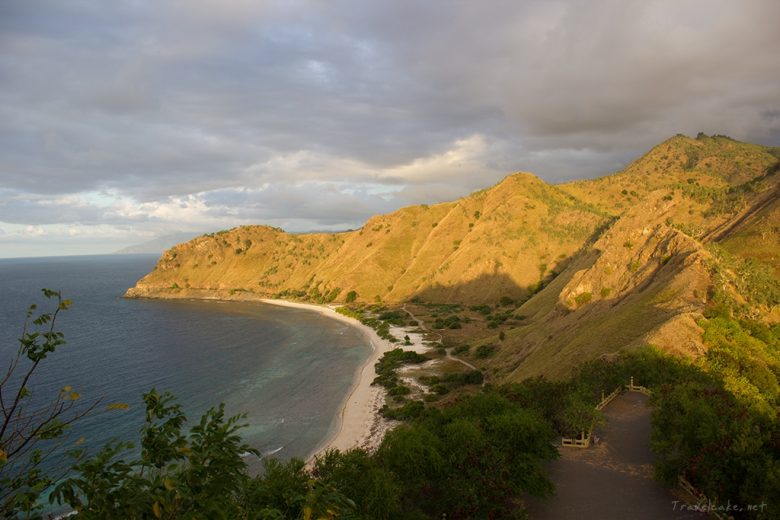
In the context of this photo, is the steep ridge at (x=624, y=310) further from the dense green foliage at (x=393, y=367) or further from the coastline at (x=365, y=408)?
the coastline at (x=365, y=408)

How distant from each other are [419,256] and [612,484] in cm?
12198

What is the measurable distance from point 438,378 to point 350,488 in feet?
131

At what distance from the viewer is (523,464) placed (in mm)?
19969

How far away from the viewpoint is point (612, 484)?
68.4 ft

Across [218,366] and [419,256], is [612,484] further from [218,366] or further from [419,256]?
[419,256]

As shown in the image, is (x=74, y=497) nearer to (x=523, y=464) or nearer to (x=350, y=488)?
(x=350, y=488)

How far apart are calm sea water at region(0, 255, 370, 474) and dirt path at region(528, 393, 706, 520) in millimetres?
26171

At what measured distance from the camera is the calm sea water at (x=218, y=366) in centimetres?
4897

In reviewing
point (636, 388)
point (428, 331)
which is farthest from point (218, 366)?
point (636, 388)

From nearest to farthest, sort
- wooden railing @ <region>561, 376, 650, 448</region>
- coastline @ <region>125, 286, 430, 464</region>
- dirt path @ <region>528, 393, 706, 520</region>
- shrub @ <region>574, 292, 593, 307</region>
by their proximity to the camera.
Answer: dirt path @ <region>528, 393, 706, 520</region>
wooden railing @ <region>561, 376, 650, 448</region>
coastline @ <region>125, 286, 430, 464</region>
shrub @ <region>574, 292, 593, 307</region>

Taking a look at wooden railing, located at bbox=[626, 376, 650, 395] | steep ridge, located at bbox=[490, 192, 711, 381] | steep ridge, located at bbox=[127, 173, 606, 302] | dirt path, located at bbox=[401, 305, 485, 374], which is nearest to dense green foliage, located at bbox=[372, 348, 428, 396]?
dirt path, located at bbox=[401, 305, 485, 374]

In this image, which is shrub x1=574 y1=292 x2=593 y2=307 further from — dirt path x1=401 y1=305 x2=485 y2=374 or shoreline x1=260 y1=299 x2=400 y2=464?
shoreline x1=260 y1=299 x2=400 y2=464

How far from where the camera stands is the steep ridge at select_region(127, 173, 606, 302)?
119 metres

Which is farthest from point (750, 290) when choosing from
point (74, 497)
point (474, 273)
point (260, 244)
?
point (260, 244)
